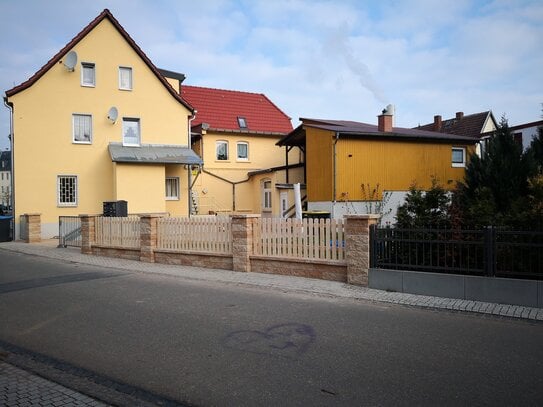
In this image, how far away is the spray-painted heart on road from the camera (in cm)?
591

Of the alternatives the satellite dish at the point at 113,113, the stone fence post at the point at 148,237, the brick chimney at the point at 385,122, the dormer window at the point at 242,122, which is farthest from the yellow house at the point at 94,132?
the stone fence post at the point at 148,237

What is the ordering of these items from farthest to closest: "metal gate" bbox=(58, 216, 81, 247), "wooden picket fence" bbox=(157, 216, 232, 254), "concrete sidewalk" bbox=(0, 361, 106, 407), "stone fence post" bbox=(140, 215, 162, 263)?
"metal gate" bbox=(58, 216, 81, 247), "stone fence post" bbox=(140, 215, 162, 263), "wooden picket fence" bbox=(157, 216, 232, 254), "concrete sidewalk" bbox=(0, 361, 106, 407)

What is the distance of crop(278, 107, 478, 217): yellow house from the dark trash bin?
15.6m

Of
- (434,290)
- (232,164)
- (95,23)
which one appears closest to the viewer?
(434,290)

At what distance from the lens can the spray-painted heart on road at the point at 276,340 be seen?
5.91m

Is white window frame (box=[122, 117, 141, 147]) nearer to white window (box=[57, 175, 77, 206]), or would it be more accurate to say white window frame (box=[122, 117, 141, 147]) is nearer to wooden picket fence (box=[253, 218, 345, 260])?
white window (box=[57, 175, 77, 206])

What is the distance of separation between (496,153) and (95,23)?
71.6ft

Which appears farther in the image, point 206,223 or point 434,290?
point 206,223

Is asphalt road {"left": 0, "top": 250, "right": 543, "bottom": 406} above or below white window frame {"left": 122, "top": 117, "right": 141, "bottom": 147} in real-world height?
below

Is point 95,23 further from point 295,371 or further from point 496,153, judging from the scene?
point 295,371

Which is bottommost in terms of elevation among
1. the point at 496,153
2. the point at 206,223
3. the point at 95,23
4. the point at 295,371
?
the point at 295,371

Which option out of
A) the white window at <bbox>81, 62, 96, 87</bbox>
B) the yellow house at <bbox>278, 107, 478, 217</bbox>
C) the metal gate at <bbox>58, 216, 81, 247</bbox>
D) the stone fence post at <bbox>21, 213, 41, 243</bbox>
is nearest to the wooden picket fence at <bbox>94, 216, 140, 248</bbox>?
the metal gate at <bbox>58, 216, 81, 247</bbox>

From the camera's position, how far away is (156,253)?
14.5 m

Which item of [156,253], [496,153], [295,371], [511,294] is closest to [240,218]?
[156,253]
